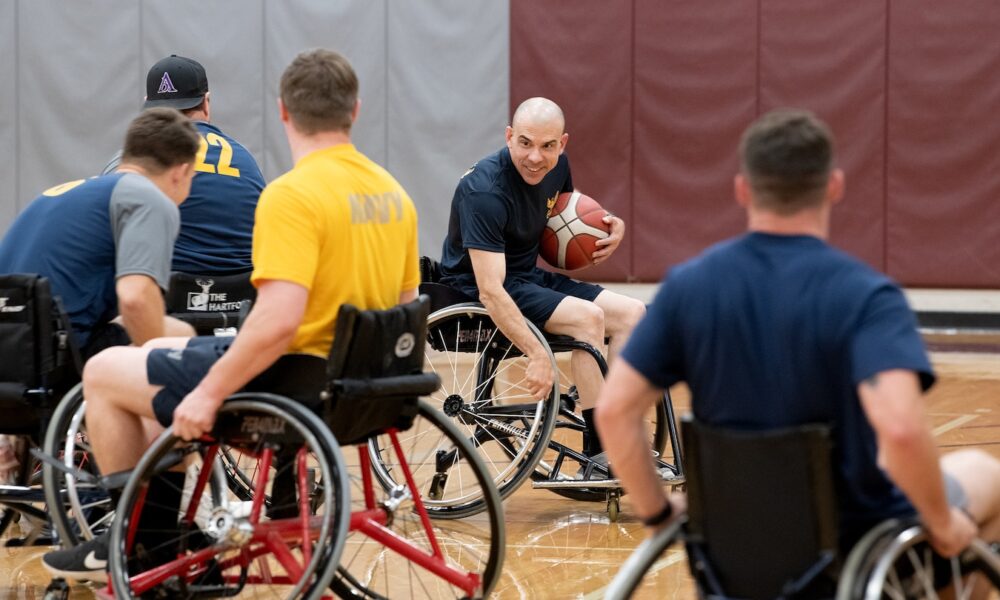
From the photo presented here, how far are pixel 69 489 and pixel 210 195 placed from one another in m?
1.19

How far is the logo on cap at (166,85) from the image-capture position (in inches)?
154

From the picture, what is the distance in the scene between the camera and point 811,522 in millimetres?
1800

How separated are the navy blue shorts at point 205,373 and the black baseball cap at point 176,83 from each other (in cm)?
145

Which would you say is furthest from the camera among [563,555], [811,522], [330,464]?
[563,555]

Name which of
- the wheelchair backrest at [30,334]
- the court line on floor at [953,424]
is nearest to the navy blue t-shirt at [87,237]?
the wheelchair backrest at [30,334]

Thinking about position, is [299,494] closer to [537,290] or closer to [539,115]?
[537,290]

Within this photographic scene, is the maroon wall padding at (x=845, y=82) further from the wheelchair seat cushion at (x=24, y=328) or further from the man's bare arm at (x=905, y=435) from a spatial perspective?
the man's bare arm at (x=905, y=435)

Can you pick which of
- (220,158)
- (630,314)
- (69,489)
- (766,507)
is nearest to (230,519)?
(69,489)

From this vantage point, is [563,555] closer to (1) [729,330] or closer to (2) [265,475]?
(2) [265,475]

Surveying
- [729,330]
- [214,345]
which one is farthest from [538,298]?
[729,330]

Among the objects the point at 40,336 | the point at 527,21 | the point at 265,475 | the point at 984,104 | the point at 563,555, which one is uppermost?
the point at 527,21

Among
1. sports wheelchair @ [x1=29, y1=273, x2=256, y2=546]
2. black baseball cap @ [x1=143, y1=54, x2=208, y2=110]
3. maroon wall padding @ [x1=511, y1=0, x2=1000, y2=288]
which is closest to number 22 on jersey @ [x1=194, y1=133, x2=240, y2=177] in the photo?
black baseball cap @ [x1=143, y1=54, x2=208, y2=110]

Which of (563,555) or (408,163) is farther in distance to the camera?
(408,163)

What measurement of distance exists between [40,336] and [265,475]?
76cm
